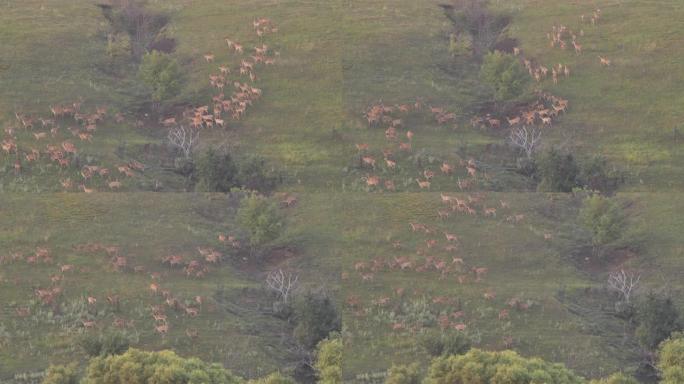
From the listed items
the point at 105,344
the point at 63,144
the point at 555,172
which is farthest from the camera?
the point at 63,144

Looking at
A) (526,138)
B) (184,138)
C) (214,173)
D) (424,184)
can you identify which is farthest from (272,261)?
(526,138)

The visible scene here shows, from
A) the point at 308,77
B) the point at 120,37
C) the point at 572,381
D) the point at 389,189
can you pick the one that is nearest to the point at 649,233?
the point at 389,189

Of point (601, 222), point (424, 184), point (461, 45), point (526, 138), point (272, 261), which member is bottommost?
point (272, 261)

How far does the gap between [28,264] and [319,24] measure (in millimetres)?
48674

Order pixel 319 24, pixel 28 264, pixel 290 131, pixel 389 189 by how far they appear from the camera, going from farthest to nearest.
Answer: pixel 319 24 < pixel 290 131 < pixel 389 189 < pixel 28 264

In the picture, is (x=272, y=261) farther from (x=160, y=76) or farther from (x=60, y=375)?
(x=160, y=76)

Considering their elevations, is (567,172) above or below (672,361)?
above

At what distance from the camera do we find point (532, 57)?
149000mm

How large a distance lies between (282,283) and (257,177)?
697 inches

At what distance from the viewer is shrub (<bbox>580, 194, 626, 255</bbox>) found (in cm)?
11731

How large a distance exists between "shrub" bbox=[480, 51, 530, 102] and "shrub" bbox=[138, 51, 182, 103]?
24160mm

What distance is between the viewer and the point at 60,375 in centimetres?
9494

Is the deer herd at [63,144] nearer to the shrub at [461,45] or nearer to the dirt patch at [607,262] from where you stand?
the shrub at [461,45]

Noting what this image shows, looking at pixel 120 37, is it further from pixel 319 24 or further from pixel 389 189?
pixel 389 189
